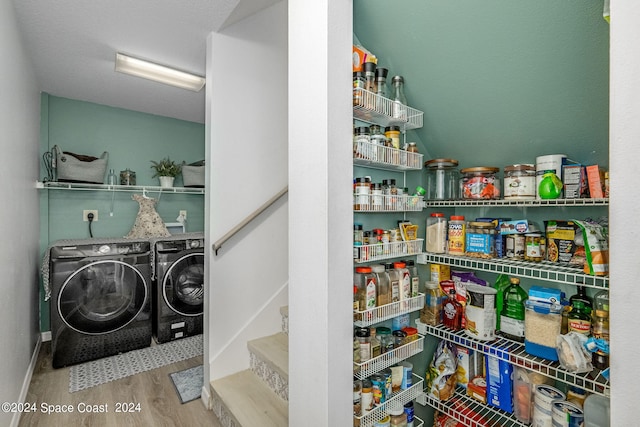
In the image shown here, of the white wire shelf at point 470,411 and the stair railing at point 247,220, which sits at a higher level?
the stair railing at point 247,220

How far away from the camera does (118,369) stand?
238 cm

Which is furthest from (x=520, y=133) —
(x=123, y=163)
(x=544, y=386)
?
(x=123, y=163)

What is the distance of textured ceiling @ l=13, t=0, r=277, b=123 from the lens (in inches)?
66.8

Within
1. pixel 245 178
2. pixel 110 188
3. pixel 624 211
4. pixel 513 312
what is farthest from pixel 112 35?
pixel 513 312

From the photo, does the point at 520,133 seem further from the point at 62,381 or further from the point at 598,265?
the point at 62,381

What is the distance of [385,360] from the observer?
1.24 metres

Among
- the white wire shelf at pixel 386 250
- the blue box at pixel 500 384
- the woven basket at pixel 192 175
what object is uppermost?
the woven basket at pixel 192 175

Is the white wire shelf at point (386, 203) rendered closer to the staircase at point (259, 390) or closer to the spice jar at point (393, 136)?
the spice jar at point (393, 136)

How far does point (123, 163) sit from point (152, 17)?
198cm

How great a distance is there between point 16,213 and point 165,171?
5.38ft

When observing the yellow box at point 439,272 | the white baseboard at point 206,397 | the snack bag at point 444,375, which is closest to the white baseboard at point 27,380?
the white baseboard at point 206,397

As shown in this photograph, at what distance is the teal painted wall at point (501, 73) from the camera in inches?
37.6

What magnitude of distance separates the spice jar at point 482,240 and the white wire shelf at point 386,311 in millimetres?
318

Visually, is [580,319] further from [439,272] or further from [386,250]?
[386,250]
